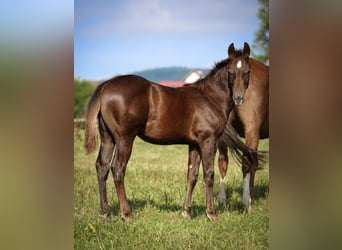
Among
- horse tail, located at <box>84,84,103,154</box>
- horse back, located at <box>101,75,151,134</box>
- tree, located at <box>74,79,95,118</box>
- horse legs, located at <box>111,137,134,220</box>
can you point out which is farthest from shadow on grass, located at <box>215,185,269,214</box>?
tree, located at <box>74,79,95,118</box>

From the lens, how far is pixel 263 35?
2.56 metres

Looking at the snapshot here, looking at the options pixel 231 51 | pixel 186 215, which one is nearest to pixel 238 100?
pixel 231 51

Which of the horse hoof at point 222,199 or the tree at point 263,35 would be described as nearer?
the tree at point 263,35

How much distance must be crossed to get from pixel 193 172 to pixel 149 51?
807 mm

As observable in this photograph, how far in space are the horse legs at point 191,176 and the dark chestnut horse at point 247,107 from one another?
17 centimetres

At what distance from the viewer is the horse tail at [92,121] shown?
2.57 m

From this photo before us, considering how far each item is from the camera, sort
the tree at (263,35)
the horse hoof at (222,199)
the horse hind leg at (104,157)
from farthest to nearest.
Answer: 1. the horse hoof at (222,199)
2. the horse hind leg at (104,157)
3. the tree at (263,35)

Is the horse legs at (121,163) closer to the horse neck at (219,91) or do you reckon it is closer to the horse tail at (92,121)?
the horse tail at (92,121)

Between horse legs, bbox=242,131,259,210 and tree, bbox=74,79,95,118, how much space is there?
1021 millimetres

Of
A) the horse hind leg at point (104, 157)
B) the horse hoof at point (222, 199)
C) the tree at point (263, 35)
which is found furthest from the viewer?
the horse hoof at point (222, 199)

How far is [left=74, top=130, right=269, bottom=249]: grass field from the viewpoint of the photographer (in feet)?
8.45

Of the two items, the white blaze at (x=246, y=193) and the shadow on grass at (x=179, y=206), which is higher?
the white blaze at (x=246, y=193)

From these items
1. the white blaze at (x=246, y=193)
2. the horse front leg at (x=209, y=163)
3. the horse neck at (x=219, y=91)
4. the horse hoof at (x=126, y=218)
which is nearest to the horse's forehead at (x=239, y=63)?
the horse neck at (x=219, y=91)
